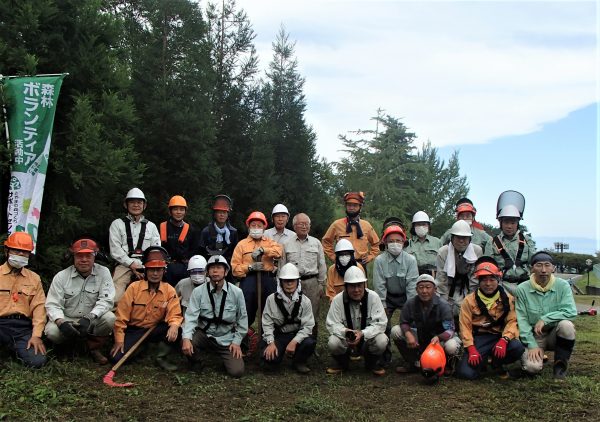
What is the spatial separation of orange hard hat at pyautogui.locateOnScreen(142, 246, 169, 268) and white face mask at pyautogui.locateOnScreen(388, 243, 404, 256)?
118 inches

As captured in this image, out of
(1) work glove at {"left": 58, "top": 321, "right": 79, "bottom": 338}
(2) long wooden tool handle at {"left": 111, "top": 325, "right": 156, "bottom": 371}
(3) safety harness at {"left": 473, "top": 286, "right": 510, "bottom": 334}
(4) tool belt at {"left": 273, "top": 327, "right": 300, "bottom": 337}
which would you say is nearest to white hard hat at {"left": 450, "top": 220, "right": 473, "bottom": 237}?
(3) safety harness at {"left": 473, "top": 286, "right": 510, "bottom": 334}

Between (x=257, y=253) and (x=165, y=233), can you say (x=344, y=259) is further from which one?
(x=165, y=233)

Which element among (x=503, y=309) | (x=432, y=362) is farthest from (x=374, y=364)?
(x=503, y=309)

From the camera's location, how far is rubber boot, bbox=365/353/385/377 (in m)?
7.20

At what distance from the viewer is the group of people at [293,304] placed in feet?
22.4

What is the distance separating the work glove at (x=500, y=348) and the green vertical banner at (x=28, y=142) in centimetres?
603

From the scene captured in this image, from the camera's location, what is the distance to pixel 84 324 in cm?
697

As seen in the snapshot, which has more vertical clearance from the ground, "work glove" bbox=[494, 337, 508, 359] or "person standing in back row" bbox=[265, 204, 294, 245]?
"person standing in back row" bbox=[265, 204, 294, 245]

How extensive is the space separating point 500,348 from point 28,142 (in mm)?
6529

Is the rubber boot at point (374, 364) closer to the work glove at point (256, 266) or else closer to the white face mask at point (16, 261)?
the work glove at point (256, 266)

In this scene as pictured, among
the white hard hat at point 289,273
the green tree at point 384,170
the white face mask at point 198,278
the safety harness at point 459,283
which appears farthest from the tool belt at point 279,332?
the green tree at point 384,170

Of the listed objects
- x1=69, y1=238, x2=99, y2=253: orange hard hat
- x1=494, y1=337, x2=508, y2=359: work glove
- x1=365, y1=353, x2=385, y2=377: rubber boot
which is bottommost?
x1=365, y1=353, x2=385, y2=377: rubber boot

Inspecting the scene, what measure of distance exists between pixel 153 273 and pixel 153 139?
231 inches

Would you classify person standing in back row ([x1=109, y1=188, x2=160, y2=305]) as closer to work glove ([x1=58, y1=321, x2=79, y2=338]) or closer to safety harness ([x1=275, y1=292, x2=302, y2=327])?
work glove ([x1=58, y1=321, x2=79, y2=338])
